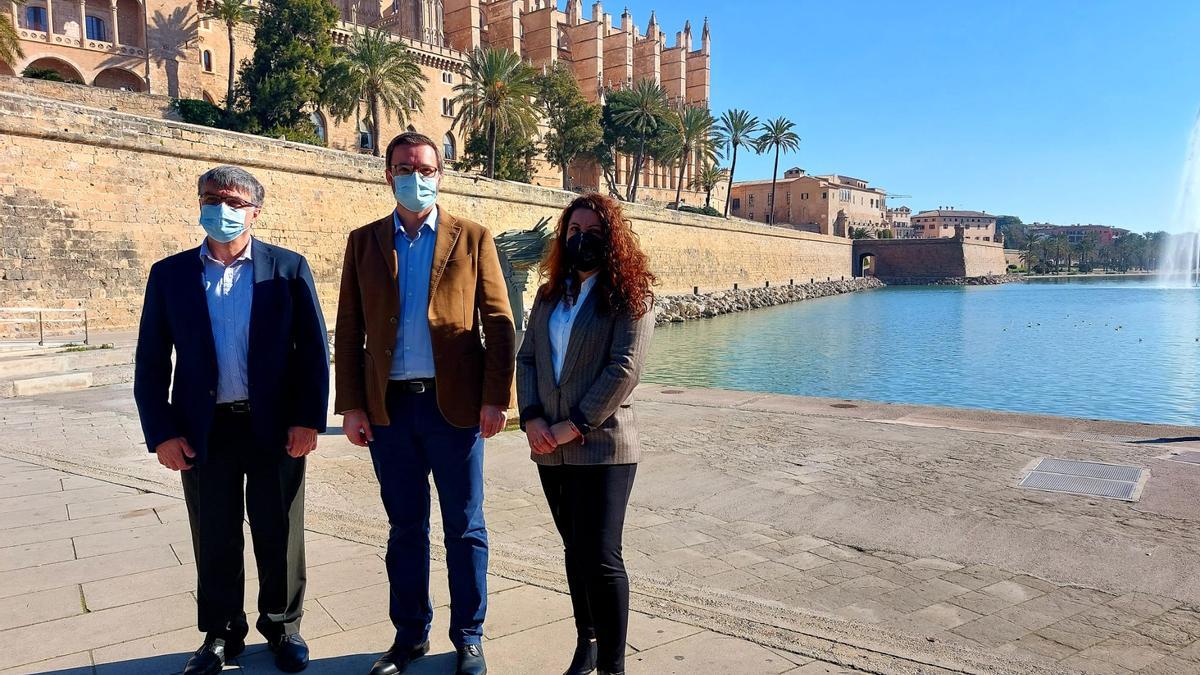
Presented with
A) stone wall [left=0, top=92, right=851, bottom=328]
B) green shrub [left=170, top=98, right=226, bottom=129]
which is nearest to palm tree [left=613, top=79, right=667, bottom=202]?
green shrub [left=170, top=98, right=226, bottom=129]

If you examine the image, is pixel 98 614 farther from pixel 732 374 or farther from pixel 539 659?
pixel 732 374

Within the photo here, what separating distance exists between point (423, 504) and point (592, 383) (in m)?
0.75

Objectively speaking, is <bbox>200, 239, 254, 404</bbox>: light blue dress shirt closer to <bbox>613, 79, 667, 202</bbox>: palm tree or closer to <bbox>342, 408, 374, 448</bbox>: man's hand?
<bbox>342, 408, 374, 448</bbox>: man's hand

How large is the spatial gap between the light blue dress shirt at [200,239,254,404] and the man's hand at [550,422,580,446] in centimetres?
109

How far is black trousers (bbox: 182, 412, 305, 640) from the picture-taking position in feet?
8.45

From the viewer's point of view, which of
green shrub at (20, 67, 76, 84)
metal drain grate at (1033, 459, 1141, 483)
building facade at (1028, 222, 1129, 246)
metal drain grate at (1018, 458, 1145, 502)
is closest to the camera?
metal drain grate at (1018, 458, 1145, 502)

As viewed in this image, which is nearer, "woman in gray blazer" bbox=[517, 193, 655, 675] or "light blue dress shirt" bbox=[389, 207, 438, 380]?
"woman in gray blazer" bbox=[517, 193, 655, 675]

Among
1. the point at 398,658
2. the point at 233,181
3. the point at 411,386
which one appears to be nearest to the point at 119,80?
the point at 233,181

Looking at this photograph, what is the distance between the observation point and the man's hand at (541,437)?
2453 mm

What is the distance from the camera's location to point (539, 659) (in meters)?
2.62

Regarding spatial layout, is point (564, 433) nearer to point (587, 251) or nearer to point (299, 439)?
point (587, 251)

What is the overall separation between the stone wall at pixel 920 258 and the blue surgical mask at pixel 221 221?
7892 centimetres

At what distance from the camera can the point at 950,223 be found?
13900 cm

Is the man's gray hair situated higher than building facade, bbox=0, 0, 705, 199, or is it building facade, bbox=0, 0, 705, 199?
building facade, bbox=0, 0, 705, 199
